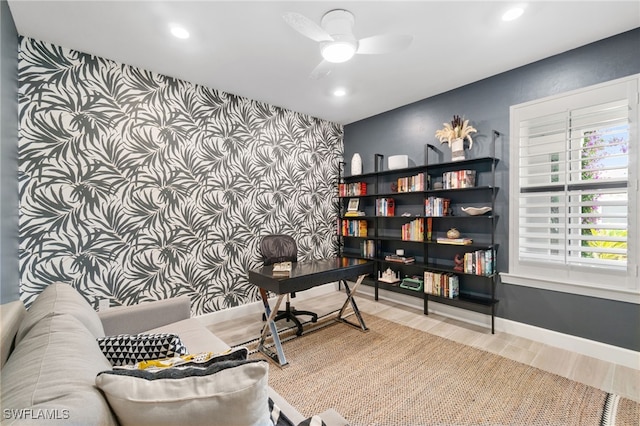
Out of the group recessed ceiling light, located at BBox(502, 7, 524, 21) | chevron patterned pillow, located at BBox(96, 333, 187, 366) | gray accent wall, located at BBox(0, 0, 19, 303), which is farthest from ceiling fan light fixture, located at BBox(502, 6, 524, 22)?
gray accent wall, located at BBox(0, 0, 19, 303)

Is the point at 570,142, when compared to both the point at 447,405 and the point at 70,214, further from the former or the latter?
the point at 70,214

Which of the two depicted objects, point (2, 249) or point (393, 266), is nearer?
point (2, 249)

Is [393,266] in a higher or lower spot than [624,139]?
lower

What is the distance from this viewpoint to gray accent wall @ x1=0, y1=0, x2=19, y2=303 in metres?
1.74

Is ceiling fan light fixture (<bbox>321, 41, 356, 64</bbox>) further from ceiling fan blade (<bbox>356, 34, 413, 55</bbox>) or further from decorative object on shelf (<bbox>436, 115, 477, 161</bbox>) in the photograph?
decorative object on shelf (<bbox>436, 115, 477, 161</bbox>)

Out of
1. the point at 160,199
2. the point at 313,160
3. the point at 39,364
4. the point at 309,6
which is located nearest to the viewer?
the point at 39,364

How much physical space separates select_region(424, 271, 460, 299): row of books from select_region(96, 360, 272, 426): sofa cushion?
9.50 feet

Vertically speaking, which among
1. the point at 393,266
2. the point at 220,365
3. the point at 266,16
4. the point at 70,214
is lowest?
the point at 393,266

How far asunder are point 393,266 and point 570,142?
2.37 meters

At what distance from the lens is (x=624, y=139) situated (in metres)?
2.24

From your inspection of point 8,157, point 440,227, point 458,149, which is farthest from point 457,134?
point 8,157

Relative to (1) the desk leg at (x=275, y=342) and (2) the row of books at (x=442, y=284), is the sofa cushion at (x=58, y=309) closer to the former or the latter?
(1) the desk leg at (x=275, y=342)

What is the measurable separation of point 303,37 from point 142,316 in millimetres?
2467

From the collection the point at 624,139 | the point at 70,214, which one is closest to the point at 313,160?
the point at 70,214
